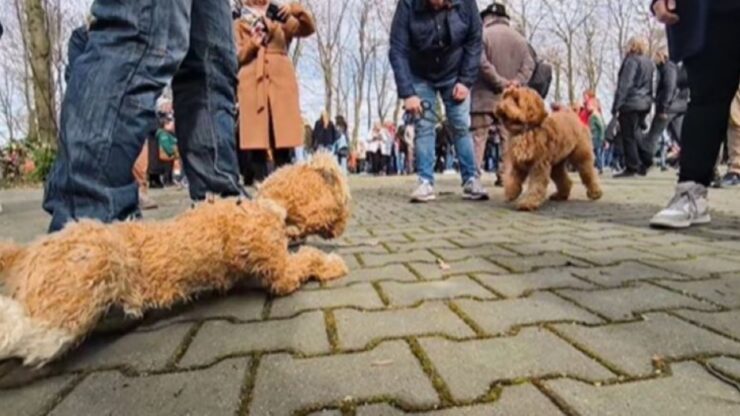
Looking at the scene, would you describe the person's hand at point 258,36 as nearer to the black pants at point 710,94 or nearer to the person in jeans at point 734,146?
the black pants at point 710,94

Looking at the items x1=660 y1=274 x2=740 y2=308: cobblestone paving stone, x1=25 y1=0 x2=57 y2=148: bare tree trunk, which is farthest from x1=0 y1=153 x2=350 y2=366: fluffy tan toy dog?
x1=25 y1=0 x2=57 y2=148: bare tree trunk

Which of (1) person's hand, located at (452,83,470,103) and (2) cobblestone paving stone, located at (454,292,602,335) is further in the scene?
(1) person's hand, located at (452,83,470,103)

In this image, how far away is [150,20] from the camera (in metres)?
2.01

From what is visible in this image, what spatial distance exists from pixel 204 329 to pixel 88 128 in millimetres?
803

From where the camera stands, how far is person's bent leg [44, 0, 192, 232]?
1.88 meters

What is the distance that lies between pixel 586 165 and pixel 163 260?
15.9ft

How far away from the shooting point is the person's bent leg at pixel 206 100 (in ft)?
8.55

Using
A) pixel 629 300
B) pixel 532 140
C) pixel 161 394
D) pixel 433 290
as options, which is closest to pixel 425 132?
pixel 532 140

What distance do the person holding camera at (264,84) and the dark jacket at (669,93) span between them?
24.2 feet

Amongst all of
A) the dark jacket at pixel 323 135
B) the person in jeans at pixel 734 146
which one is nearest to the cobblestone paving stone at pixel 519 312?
the person in jeans at pixel 734 146

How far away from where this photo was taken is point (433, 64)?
5.72 metres

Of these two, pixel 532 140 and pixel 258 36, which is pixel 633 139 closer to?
pixel 532 140

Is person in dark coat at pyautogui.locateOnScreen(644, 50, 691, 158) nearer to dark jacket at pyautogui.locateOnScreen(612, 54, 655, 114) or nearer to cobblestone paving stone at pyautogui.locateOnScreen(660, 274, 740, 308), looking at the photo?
dark jacket at pyautogui.locateOnScreen(612, 54, 655, 114)

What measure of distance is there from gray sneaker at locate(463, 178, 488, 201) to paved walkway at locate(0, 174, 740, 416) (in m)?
3.33
